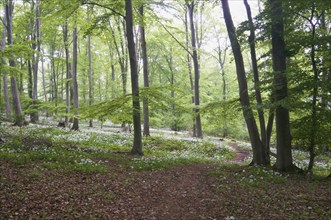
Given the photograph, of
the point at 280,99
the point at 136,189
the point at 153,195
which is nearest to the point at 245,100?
the point at 280,99

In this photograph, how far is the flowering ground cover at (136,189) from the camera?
20.0 feet

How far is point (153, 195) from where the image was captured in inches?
302

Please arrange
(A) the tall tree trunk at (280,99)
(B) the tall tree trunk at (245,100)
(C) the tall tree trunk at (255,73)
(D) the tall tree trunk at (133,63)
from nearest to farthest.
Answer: (A) the tall tree trunk at (280,99) < (C) the tall tree trunk at (255,73) < (B) the tall tree trunk at (245,100) < (D) the tall tree trunk at (133,63)

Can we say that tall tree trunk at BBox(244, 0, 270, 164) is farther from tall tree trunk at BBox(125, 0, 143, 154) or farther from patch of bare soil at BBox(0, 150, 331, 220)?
tall tree trunk at BBox(125, 0, 143, 154)

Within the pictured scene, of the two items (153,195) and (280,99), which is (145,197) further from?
(280,99)

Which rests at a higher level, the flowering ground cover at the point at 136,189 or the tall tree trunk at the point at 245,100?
the tall tree trunk at the point at 245,100

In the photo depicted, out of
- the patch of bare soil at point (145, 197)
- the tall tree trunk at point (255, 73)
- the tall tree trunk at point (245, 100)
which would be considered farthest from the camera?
the tall tree trunk at point (245, 100)

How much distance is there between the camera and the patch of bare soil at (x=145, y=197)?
5.94 m

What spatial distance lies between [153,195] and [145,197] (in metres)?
0.35

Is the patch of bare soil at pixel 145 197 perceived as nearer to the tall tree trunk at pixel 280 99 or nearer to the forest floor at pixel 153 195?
the forest floor at pixel 153 195

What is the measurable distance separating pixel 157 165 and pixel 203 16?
26770mm

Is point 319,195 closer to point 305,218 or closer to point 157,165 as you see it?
point 305,218

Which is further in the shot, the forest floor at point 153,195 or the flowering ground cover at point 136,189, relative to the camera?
the flowering ground cover at point 136,189

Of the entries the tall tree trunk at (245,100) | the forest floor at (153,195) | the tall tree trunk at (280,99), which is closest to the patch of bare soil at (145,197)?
the forest floor at (153,195)
